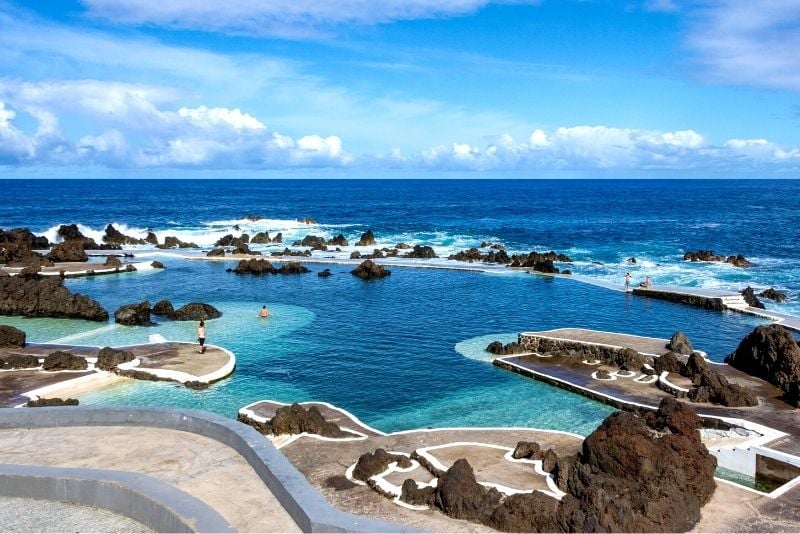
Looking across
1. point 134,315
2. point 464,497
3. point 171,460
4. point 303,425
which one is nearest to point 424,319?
point 134,315

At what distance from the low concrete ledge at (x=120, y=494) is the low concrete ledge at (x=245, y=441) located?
46.9 inches

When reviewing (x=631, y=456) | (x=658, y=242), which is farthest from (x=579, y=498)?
(x=658, y=242)

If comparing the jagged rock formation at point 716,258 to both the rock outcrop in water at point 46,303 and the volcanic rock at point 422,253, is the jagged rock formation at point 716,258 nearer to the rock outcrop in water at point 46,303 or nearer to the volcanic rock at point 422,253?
the volcanic rock at point 422,253

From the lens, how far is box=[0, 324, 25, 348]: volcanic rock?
31609mm

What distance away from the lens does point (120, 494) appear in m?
10.9

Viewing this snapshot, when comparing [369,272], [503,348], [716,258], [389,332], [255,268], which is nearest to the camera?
[503,348]

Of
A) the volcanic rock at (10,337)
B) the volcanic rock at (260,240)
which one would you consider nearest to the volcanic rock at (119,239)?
the volcanic rock at (260,240)

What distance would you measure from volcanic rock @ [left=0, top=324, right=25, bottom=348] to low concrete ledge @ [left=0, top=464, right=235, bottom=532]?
899 inches

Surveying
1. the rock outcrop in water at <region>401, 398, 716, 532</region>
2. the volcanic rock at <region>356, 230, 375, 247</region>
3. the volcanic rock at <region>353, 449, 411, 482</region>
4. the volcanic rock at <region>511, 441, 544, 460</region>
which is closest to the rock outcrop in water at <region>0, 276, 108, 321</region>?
the volcanic rock at <region>353, 449, 411, 482</region>

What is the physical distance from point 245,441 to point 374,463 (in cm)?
526

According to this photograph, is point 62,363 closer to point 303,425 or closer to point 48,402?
point 48,402

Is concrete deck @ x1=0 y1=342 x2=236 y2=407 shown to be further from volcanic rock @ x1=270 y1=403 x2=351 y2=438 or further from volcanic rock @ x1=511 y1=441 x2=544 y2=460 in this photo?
volcanic rock @ x1=511 y1=441 x2=544 y2=460

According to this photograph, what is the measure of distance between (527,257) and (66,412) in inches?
2114

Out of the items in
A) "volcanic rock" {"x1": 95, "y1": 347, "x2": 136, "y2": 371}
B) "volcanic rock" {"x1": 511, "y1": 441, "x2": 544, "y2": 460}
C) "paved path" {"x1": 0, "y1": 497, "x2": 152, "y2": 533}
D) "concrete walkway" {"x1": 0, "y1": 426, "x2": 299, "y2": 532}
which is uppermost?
"concrete walkway" {"x1": 0, "y1": 426, "x2": 299, "y2": 532}
